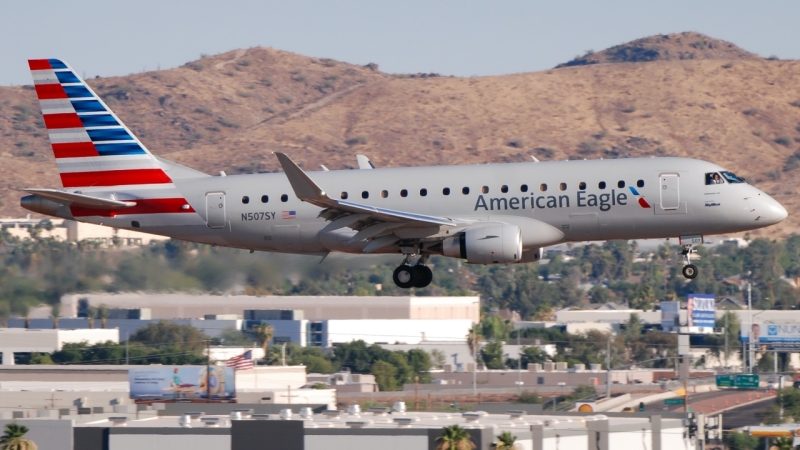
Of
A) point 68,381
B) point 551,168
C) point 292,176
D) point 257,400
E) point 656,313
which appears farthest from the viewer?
point 656,313

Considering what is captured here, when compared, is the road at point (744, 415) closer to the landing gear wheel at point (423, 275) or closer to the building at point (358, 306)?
the building at point (358, 306)

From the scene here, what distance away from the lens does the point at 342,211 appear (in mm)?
41406

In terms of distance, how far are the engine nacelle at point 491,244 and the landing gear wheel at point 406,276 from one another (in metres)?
2.67

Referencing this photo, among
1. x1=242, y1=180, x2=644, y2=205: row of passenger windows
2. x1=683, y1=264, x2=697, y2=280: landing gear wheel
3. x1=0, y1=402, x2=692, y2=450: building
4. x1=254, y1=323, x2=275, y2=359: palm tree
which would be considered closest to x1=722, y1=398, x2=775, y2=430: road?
x1=0, y1=402, x2=692, y2=450: building

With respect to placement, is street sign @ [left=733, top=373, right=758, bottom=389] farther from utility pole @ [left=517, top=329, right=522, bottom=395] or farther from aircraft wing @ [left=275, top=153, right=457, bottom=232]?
aircraft wing @ [left=275, top=153, right=457, bottom=232]

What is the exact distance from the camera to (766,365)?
12575 cm

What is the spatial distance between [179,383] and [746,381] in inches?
1642

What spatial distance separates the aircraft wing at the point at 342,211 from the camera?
39219 millimetres

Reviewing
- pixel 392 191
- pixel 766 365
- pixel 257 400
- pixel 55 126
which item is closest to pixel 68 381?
pixel 257 400

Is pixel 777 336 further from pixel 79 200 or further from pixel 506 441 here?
pixel 79 200

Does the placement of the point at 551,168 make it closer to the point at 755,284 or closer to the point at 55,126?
the point at 55,126

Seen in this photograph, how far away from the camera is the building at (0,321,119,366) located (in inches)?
3920

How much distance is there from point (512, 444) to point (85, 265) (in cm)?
3148

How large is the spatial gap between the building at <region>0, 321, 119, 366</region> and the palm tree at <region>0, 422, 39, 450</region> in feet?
163
